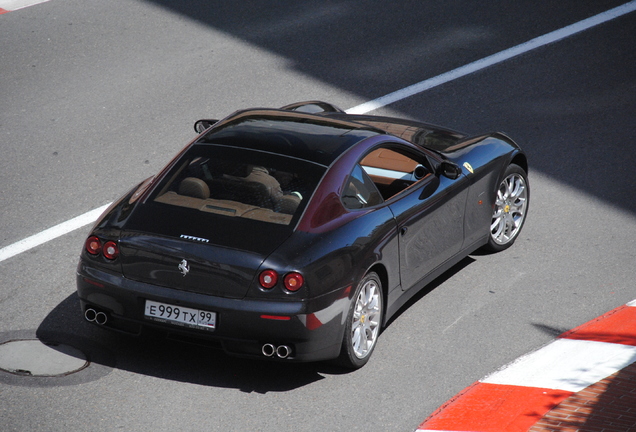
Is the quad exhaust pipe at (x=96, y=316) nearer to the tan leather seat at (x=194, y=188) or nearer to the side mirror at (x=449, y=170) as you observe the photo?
the tan leather seat at (x=194, y=188)

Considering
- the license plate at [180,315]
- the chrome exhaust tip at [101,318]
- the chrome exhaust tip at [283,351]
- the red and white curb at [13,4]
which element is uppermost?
the red and white curb at [13,4]

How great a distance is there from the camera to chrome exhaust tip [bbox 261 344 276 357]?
538cm

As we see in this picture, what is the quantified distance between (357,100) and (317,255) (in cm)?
600

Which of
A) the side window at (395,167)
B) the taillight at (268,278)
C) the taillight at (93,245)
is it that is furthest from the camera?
the side window at (395,167)

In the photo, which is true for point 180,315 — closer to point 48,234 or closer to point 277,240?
point 277,240

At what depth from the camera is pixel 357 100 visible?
36.7 ft

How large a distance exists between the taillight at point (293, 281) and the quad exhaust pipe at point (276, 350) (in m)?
0.38

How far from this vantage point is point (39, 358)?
5785 mm

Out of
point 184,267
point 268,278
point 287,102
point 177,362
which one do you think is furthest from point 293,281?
Result: point 287,102

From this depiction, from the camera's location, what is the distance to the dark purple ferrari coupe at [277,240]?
17.5 feet

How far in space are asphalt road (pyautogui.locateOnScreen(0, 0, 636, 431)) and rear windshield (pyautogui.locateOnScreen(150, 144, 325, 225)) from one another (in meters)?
1.07

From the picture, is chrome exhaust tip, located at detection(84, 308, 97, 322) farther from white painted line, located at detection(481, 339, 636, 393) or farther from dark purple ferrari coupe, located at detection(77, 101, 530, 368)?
white painted line, located at detection(481, 339, 636, 393)

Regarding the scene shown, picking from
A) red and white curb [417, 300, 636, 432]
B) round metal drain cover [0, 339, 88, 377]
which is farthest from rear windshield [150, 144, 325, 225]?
red and white curb [417, 300, 636, 432]

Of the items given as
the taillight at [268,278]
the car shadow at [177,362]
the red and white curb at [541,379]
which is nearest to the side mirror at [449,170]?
the red and white curb at [541,379]
